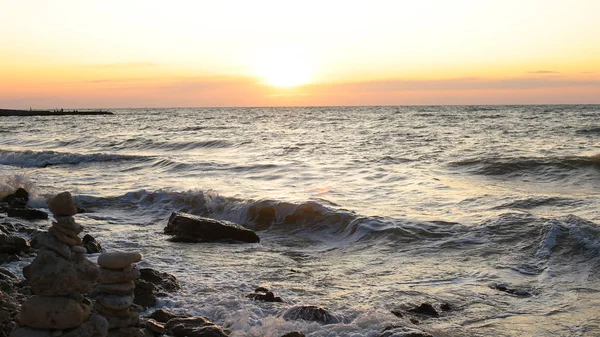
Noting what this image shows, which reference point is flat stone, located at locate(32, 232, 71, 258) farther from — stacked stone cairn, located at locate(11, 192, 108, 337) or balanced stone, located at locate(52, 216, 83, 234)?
balanced stone, located at locate(52, 216, 83, 234)

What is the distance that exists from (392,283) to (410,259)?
174cm

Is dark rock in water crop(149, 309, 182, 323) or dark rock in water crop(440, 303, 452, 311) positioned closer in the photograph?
dark rock in water crop(149, 309, 182, 323)

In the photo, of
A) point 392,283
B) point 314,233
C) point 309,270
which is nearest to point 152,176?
point 314,233

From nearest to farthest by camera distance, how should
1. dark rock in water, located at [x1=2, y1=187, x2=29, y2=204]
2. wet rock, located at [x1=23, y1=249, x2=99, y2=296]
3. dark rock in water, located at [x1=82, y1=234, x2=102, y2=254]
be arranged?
wet rock, located at [x1=23, y1=249, x2=99, y2=296] < dark rock in water, located at [x1=82, y1=234, x2=102, y2=254] < dark rock in water, located at [x1=2, y1=187, x2=29, y2=204]

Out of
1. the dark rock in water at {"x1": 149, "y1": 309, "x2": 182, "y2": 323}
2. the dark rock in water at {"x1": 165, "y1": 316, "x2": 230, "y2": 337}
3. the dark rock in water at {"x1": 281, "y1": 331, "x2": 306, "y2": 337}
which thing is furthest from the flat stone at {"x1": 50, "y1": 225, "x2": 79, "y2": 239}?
the dark rock in water at {"x1": 281, "y1": 331, "x2": 306, "y2": 337}

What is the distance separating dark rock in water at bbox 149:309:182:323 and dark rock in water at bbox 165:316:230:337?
0.23 meters

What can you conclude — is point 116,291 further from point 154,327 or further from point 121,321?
point 154,327

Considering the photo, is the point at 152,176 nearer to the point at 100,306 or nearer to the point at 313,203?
the point at 313,203

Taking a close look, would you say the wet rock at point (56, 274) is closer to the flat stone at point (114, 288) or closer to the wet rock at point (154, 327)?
the flat stone at point (114, 288)

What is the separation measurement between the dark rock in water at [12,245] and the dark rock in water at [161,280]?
248 cm

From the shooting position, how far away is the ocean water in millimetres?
7434

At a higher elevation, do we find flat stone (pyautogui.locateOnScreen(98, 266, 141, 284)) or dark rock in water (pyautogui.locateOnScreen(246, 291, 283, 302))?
flat stone (pyautogui.locateOnScreen(98, 266, 141, 284))

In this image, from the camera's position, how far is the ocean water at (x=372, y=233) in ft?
24.4

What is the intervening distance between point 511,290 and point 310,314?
10.7 feet
